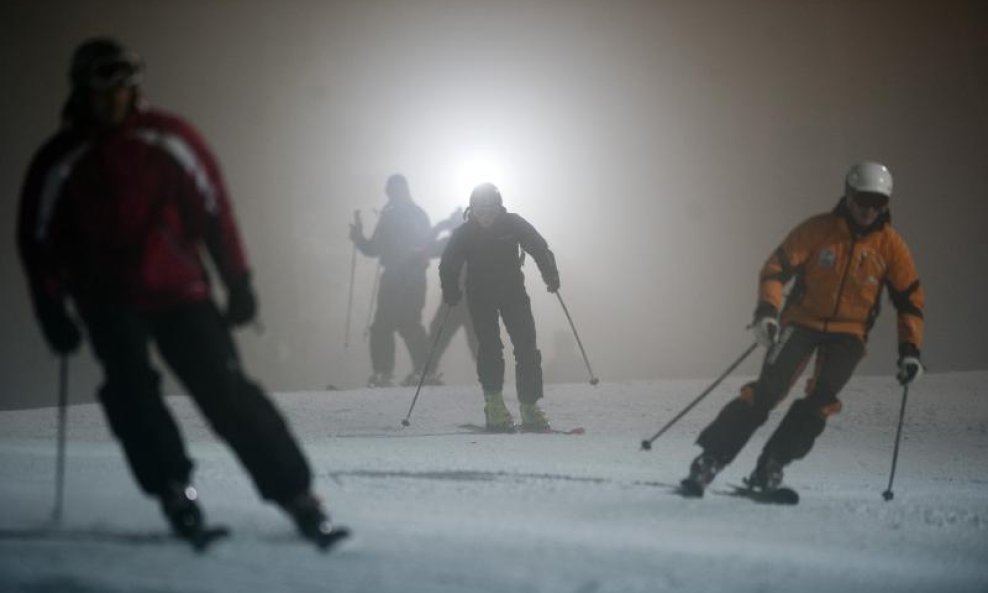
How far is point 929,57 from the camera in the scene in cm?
2889

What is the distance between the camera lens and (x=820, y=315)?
664 centimetres

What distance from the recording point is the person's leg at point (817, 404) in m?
6.69

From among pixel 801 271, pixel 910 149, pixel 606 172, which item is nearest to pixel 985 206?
pixel 910 149

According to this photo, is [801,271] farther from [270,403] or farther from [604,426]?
[604,426]

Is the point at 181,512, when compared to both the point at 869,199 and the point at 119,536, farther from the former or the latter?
the point at 869,199

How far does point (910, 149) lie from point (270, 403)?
85.8 ft

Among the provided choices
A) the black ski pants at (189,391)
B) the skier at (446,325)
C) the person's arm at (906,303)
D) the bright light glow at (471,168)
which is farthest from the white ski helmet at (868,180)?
the bright light glow at (471,168)

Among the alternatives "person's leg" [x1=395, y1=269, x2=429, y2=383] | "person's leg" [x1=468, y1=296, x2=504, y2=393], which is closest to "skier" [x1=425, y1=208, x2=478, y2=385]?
"person's leg" [x1=395, y1=269, x2=429, y2=383]

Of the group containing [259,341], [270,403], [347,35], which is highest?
[347,35]

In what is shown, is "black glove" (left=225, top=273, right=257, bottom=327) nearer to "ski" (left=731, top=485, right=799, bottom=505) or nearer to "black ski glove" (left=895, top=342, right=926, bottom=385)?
"ski" (left=731, top=485, right=799, bottom=505)

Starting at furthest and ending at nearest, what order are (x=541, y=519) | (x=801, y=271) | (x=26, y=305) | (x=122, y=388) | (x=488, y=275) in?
1. (x=26, y=305)
2. (x=488, y=275)
3. (x=801, y=271)
4. (x=541, y=519)
5. (x=122, y=388)

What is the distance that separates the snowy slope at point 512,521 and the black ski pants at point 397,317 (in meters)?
5.34

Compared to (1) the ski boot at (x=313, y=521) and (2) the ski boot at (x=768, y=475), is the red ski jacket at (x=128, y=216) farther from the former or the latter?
(2) the ski boot at (x=768, y=475)

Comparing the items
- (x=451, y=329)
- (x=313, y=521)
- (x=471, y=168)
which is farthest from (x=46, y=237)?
(x=471, y=168)
